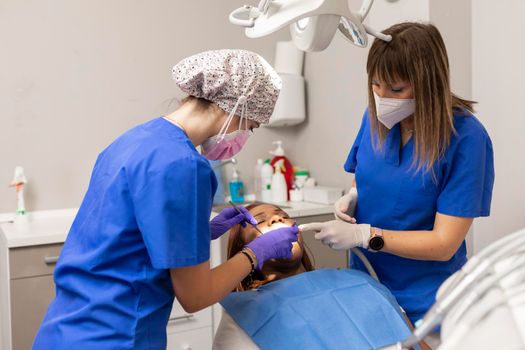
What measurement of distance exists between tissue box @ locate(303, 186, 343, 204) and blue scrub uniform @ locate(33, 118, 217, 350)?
1.56m

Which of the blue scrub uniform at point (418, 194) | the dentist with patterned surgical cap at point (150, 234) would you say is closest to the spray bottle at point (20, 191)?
the dentist with patterned surgical cap at point (150, 234)

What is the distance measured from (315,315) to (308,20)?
0.67 m

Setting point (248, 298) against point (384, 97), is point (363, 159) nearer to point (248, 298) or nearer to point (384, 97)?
point (384, 97)

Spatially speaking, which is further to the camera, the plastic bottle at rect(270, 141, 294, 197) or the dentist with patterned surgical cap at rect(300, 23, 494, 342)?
the plastic bottle at rect(270, 141, 294, 197)

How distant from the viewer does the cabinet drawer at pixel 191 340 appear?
7.71 feet

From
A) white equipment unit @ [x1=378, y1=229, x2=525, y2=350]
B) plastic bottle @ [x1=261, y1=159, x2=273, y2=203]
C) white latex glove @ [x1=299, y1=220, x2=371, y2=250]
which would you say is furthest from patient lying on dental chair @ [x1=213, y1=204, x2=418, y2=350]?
plastic bottle @ [x1=261, y1=159, x2=273, y2=203]

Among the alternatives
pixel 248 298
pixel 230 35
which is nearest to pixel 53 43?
pixel 230 35

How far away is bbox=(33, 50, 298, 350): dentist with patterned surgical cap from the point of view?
1013 millimetres

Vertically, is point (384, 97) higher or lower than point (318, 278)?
higher

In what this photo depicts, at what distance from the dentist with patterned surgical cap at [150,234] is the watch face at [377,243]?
373 mm

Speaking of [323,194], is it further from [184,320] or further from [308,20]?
[308,20]

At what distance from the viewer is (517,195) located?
76.2 inches

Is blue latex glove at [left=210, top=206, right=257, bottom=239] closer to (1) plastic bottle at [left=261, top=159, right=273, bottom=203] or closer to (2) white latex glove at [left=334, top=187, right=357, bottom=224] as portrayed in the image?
(2) white latex glove at [left=334, top=187, right=357, bottom=224]

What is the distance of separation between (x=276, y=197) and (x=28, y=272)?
1262 mm
